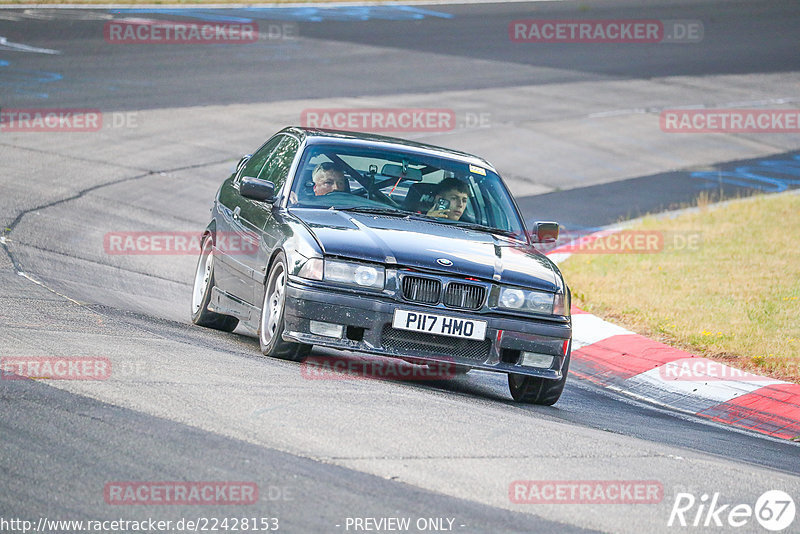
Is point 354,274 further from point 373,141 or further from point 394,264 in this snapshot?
point 373,141

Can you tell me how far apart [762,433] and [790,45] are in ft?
90.4

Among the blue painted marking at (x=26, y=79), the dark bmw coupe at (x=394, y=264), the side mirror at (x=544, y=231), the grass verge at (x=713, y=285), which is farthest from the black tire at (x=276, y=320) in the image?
the blue painted marking at (x=26, y=79)

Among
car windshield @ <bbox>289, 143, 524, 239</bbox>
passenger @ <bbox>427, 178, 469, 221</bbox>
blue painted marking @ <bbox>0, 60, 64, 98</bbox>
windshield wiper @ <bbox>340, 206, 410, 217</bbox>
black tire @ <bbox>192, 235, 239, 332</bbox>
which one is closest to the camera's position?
windshield wiper @ <bbox>340, 206, 410, 217</bbox>

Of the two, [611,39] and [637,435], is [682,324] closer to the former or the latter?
[637,435]

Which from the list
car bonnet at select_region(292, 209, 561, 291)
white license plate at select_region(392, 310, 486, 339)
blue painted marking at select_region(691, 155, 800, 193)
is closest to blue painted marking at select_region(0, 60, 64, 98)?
blue painted marking at select_region(691, 155, 800, 193)

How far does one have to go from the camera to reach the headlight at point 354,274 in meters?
7.52

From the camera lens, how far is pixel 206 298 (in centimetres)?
970

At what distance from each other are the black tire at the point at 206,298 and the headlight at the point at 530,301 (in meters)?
2.86

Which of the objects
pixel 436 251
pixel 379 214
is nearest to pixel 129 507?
pixel 436 251

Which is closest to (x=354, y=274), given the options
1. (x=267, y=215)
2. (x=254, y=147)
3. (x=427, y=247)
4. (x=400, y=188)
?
(x=427, y=247)

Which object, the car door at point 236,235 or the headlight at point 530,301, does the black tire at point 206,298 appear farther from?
the headlight at point 530,301

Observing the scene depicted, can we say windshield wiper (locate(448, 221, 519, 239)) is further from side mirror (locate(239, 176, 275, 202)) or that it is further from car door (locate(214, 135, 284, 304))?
car door (locate(214, 135, 284, 304))

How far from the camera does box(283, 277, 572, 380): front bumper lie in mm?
7484

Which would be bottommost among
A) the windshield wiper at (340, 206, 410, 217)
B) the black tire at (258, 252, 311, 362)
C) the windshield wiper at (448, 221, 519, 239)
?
the black tire at (258, 252, 311, 362)
